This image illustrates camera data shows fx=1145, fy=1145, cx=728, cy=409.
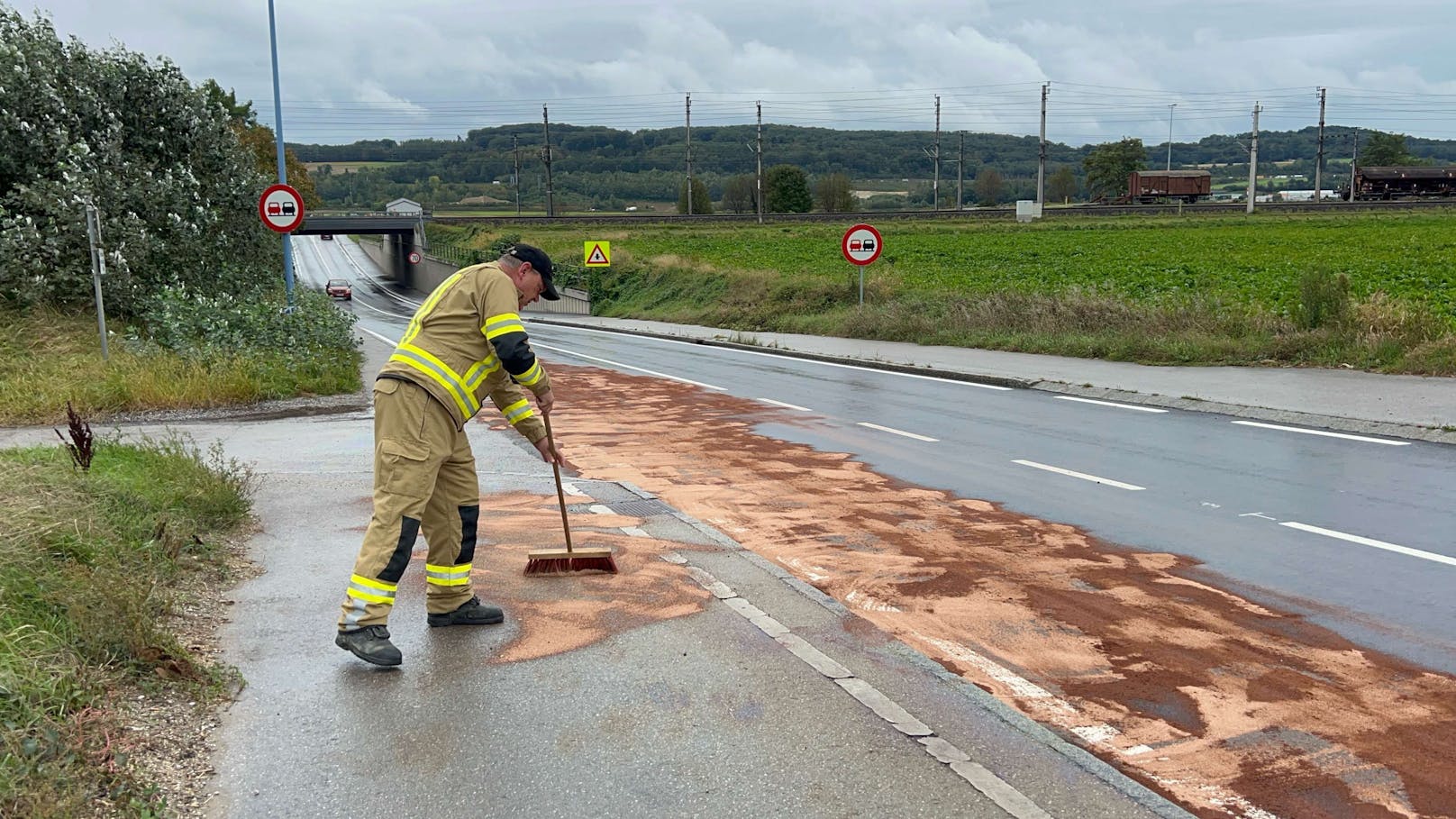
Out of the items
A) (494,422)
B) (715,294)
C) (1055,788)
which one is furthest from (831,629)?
(715,294)

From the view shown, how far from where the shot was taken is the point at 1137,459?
1029 cm

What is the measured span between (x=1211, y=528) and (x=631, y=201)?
13910cm

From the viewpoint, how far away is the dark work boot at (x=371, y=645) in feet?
16.4

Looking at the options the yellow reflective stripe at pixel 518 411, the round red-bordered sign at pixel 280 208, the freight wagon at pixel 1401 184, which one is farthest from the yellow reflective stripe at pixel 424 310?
the freight wagon at pixel 1401 184

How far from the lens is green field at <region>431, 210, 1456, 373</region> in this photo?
53.5 feet

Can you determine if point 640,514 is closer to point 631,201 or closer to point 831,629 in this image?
point 831,629

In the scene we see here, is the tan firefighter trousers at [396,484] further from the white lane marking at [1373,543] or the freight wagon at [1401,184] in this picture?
the freight wagon at [1401,184]

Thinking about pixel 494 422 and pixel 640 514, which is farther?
pixel 494 422

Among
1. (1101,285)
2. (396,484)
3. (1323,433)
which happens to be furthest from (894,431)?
(1101,285)

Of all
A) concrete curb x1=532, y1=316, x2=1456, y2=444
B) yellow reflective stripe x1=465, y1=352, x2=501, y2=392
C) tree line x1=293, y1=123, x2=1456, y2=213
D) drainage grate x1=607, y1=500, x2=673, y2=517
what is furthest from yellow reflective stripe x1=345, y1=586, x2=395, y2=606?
tree line x1=293, y1=123, x2=1456, y2=213

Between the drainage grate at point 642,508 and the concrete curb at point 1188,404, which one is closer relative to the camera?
the drainage grate at point 642,508

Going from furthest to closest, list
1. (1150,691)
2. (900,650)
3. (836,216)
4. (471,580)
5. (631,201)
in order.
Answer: (631,201), (836,216), (471,580), (900,650), (1150,691)

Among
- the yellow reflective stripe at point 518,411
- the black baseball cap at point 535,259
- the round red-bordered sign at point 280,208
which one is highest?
the round red-bordered sign at point 280,208

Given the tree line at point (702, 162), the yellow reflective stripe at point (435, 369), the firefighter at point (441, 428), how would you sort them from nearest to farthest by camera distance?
1. the firefighter at point (441, 428)
2. the yellow reflective stripe at point (435, 369)
3. the tree line at point (702, 162)
